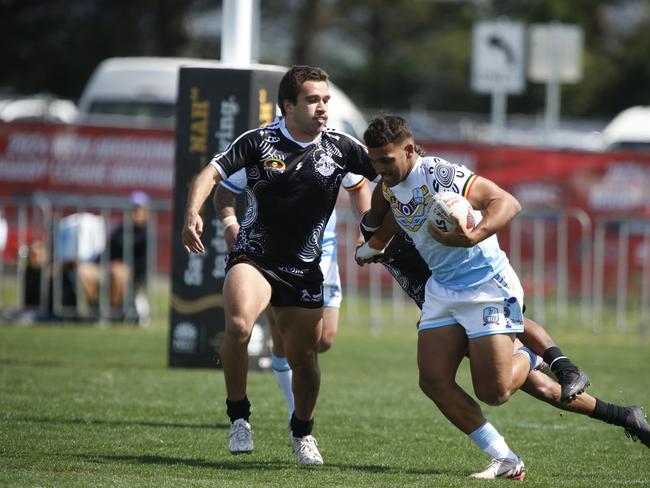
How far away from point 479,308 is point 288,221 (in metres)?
1.24

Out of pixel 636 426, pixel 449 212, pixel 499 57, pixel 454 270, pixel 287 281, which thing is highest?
pixel 499 57

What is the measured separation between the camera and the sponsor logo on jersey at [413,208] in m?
6.42

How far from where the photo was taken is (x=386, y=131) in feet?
20.9

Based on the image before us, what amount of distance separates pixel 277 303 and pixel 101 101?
14.5 metres

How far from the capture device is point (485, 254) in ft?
21.4

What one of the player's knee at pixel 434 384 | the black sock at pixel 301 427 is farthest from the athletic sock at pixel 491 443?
the black sock at pixel 301 427

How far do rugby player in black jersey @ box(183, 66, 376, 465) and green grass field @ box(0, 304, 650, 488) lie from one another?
496mm

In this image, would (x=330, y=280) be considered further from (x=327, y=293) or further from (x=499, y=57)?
(x=499, y=57)

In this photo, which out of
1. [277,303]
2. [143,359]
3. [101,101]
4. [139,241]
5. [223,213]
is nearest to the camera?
[277,303]

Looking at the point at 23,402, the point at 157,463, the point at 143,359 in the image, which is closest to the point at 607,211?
the point at 143,359

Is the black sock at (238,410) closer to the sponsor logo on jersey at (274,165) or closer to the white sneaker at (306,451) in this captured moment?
the white sneaker at (306,451)

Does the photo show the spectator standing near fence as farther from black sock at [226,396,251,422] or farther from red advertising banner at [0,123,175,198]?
black sock at [226,396,251,422]

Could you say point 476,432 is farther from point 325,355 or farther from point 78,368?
point 325,355

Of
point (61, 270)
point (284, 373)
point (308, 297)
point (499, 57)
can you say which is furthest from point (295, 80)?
point (499, 57)
